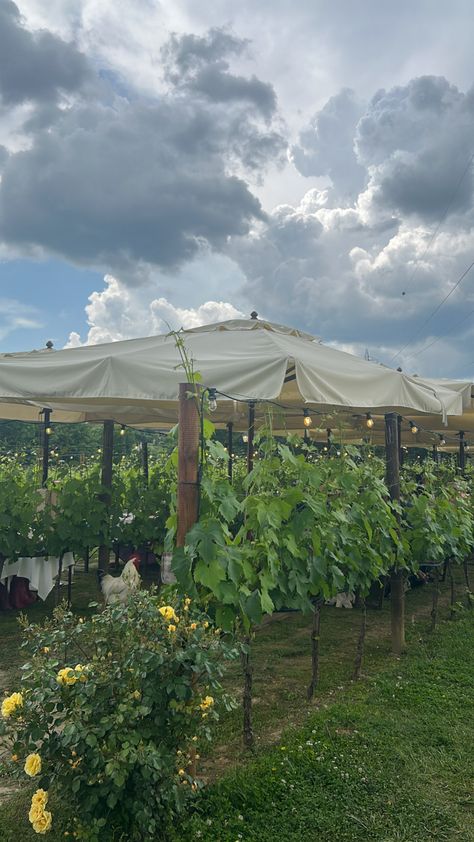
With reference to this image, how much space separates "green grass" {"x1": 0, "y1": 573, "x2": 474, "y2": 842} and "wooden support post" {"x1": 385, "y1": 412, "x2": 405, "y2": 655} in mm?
177

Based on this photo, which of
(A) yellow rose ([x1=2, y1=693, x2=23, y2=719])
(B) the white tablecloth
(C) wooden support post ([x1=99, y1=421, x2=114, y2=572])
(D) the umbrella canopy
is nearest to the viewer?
(A) yellow rose ([x1=2, y1=693, x2=23, y2=719])

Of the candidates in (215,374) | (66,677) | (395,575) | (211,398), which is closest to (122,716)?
(66,677)

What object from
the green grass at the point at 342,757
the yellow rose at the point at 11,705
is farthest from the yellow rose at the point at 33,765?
the green grass at the point at 342,757

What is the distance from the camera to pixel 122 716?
2100 mm

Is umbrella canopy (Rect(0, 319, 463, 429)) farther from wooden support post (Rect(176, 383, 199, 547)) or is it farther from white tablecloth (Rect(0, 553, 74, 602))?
Result: white tablecloth (Rect(0, 553, 74, 602))

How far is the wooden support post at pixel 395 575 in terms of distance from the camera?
516cm

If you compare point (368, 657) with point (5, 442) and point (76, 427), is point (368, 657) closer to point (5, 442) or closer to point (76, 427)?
point (5, 442)

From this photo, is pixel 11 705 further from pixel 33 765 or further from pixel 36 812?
pixel 36 812

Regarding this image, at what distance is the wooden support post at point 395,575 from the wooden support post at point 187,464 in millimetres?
2765

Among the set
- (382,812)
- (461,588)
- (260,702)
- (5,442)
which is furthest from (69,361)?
(5,442)

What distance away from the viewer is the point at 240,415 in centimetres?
756

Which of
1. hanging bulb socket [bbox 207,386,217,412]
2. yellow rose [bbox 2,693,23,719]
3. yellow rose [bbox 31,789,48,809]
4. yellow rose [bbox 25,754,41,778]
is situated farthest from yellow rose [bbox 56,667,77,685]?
hanging bulb socket [bbox 207,386,217,412]

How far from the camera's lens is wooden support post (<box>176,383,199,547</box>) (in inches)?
122

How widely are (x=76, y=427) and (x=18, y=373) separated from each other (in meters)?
34.2
